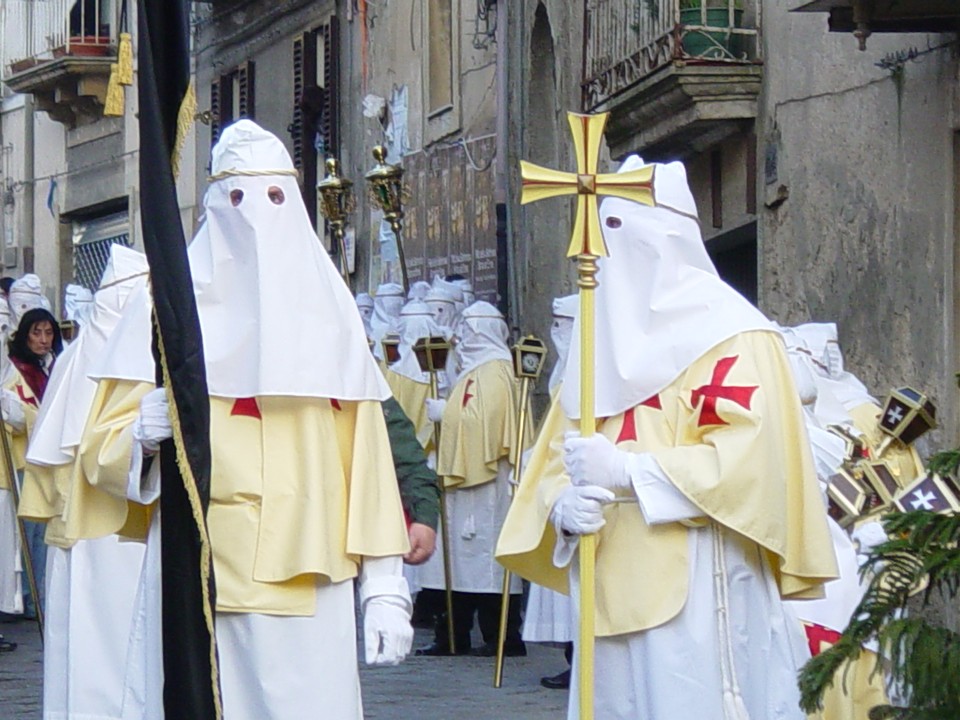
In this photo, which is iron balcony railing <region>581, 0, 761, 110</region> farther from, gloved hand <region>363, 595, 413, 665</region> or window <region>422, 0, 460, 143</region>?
gloved hand <region>363, 595, 413, 665</region>

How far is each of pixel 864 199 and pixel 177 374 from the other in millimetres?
7711

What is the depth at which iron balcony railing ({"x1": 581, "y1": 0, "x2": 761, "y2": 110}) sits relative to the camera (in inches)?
560

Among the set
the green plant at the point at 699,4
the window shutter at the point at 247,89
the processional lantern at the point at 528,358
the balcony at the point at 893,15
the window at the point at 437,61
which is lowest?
the processional lantern at the point at 528,358

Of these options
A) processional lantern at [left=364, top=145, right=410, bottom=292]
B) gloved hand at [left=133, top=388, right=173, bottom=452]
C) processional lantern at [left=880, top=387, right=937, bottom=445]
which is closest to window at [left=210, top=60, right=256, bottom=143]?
processional lantern at [left=364, top=145, right=410, bottom=292]

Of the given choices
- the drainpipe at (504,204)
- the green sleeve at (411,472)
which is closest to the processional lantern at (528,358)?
the green sleeve at (411,472)

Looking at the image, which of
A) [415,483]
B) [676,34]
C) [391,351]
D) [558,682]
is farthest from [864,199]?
[415,483]

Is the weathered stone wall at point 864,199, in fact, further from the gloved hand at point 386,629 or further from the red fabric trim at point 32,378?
the gloved hand at point 386,629

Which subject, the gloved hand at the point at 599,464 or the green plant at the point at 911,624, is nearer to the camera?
the green plant at the point at 911,624

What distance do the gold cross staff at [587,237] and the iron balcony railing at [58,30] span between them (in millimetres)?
24467

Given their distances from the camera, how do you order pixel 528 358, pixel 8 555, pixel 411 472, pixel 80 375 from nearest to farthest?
pixel 411 472, pixel 80 375, pixel 528 358, pixel 8 555

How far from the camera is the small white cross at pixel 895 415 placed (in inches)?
346

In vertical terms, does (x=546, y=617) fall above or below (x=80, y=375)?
below

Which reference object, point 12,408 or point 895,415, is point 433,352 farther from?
point 895,415

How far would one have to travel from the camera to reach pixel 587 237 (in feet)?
20.1
